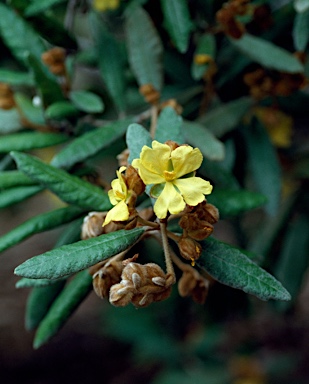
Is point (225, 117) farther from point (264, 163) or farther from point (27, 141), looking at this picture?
point (27, 141)

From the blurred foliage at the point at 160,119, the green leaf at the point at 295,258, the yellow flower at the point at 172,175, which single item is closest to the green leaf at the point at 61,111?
the blurred foliage at the point at 160,119

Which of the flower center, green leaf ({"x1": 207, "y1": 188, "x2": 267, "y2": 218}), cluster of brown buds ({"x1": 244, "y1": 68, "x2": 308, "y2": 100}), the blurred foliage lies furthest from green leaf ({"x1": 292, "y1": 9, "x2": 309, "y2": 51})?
the flower center

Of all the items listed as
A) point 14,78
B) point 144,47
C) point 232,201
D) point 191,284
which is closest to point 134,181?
point 191,284

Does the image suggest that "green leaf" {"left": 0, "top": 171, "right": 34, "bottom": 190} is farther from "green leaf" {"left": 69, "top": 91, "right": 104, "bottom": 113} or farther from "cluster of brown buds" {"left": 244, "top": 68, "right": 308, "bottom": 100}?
"cluster of brown buds" {"left": 244, "top": 68, "right": 308, "bottom": 100}

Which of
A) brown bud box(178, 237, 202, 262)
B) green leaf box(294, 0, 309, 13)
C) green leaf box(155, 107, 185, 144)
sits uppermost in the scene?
green leaf box(294, 0, 309, 13)

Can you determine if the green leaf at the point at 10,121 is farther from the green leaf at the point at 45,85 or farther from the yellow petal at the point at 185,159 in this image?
the yellow petal at the point at 185,159

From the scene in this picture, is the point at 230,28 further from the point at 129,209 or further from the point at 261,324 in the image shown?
the point at 261,324
